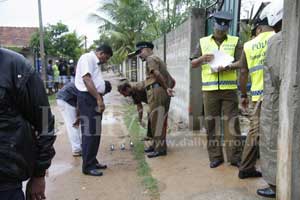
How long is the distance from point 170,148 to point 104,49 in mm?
2022

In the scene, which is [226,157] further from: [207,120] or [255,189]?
[255,189]

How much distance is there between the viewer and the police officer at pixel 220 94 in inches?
167

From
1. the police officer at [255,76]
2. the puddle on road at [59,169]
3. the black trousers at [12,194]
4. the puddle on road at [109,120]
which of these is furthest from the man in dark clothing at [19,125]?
the puddle on road at [109,120]

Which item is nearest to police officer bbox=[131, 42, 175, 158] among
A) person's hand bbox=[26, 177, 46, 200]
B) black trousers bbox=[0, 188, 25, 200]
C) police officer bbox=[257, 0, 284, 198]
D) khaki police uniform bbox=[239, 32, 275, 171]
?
khaki police uniform bbox=[239, 32, 275, 171]

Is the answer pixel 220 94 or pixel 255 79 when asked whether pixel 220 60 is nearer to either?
pixel 220 94

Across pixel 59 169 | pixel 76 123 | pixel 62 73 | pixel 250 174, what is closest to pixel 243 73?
pixel 250 174

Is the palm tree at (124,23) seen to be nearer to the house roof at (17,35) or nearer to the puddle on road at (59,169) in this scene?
the house roof at (17,35)

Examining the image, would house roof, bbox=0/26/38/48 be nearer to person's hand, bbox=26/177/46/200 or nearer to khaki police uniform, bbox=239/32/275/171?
khaki police uniform, bbox=239/32/275/171

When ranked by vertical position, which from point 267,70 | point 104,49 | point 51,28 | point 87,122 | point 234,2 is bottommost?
point 87,122

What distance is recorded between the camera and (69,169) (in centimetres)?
500

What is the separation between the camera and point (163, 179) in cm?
423

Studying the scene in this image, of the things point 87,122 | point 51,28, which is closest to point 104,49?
point 87,122

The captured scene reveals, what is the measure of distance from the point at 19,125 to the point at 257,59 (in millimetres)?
2641

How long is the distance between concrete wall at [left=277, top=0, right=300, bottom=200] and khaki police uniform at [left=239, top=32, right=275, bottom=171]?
102 cm
